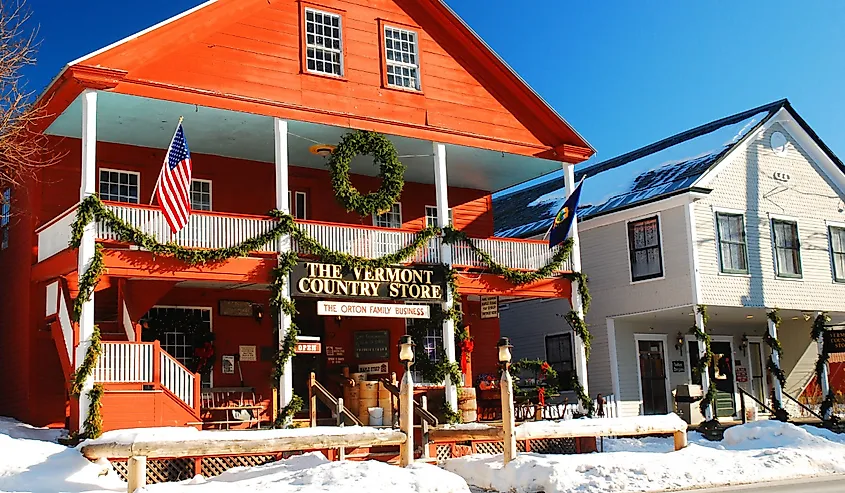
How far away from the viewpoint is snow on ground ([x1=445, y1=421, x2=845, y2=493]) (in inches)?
610

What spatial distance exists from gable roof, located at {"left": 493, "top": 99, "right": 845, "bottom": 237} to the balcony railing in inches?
179

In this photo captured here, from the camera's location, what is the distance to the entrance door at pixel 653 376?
2841cm

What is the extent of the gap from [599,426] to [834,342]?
14520 millimetres

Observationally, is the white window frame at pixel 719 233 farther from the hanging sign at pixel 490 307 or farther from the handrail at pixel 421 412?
the handrail at pixel 421 412

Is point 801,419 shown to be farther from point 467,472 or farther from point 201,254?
point 201,254

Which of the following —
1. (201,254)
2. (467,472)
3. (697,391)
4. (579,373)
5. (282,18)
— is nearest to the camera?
(467,472)

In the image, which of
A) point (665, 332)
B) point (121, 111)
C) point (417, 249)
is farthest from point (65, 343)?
point (665, 332)

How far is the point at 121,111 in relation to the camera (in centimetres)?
1939

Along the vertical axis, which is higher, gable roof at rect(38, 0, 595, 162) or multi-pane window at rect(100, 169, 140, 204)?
gable roof at rect(38, 0, 595, 162)

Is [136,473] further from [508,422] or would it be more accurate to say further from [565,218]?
[565,218]

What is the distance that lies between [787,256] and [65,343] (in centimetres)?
2092

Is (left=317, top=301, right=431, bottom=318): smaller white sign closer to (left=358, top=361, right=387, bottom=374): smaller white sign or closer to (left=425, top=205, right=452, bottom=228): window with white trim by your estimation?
(left=358, top=361, right=387, bottom=374): smaller white sign

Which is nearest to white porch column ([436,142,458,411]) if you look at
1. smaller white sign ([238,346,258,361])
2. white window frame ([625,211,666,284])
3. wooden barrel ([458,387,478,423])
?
wooden barrel ([458,387,478,423])

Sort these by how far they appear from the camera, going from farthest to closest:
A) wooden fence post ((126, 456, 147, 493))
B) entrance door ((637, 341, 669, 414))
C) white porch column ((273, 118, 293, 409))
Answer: entrance door ((637, 341, 669, 414)) < white porch column ((273, 118, 293, 409)) < wooden fence post ((126, 456, 147, 493))
